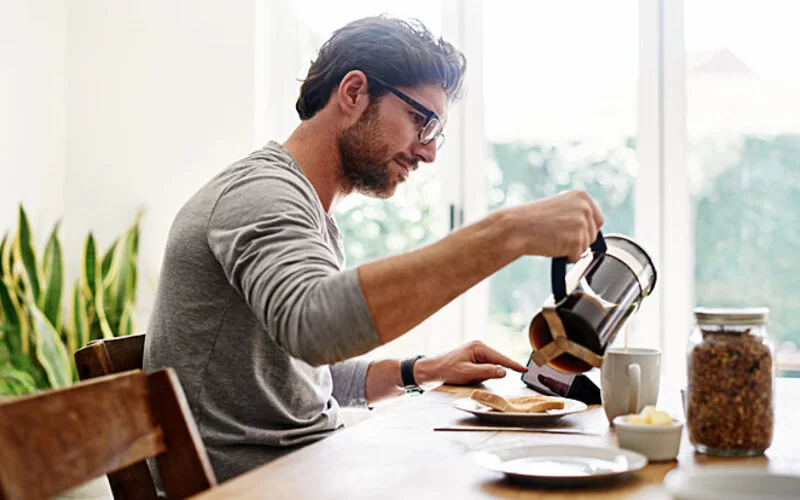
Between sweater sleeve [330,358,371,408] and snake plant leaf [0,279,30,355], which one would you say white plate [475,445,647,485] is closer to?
sweater sleeve [330,358,371,408]

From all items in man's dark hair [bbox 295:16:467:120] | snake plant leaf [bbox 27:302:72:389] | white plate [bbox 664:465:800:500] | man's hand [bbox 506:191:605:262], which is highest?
man's dark hair [bbox 295:16:467:120]

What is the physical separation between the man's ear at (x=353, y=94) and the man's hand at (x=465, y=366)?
1.64 ft

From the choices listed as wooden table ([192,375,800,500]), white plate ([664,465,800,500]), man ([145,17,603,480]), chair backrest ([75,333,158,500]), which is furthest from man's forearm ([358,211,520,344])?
white plate ([664,465,800,500])

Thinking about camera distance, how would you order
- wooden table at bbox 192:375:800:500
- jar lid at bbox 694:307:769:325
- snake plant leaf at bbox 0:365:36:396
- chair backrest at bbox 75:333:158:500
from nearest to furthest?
wooden table at bbox 192:375:800:500, jar lid at bbox 694:307:769:325, chair backrest at bbox 75:333:158:500, snake plant leaf at bbox 0:365:36:396

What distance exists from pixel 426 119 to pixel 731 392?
0.88 metres

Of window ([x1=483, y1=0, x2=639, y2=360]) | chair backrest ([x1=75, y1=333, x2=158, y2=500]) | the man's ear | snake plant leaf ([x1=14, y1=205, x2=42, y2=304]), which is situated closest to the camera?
chair backrest ([x1=75, y1=333, x2=158, y2=500])

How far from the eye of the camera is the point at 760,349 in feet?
3.46

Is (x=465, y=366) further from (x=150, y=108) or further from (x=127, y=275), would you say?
(x=150, y=108)

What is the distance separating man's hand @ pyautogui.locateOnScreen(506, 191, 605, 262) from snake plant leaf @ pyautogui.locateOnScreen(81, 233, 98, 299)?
237 centimetres

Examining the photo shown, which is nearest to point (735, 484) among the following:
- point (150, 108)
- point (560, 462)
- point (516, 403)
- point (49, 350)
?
point (560, 462)

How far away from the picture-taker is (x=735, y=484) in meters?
0.69

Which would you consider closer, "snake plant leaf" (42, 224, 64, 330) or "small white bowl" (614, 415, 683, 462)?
"small white bowl" (614, 415, 683, 462)

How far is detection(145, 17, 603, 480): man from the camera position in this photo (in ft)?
3.81

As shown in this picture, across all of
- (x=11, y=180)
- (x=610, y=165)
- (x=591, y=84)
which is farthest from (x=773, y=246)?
(x=11, y=180)
